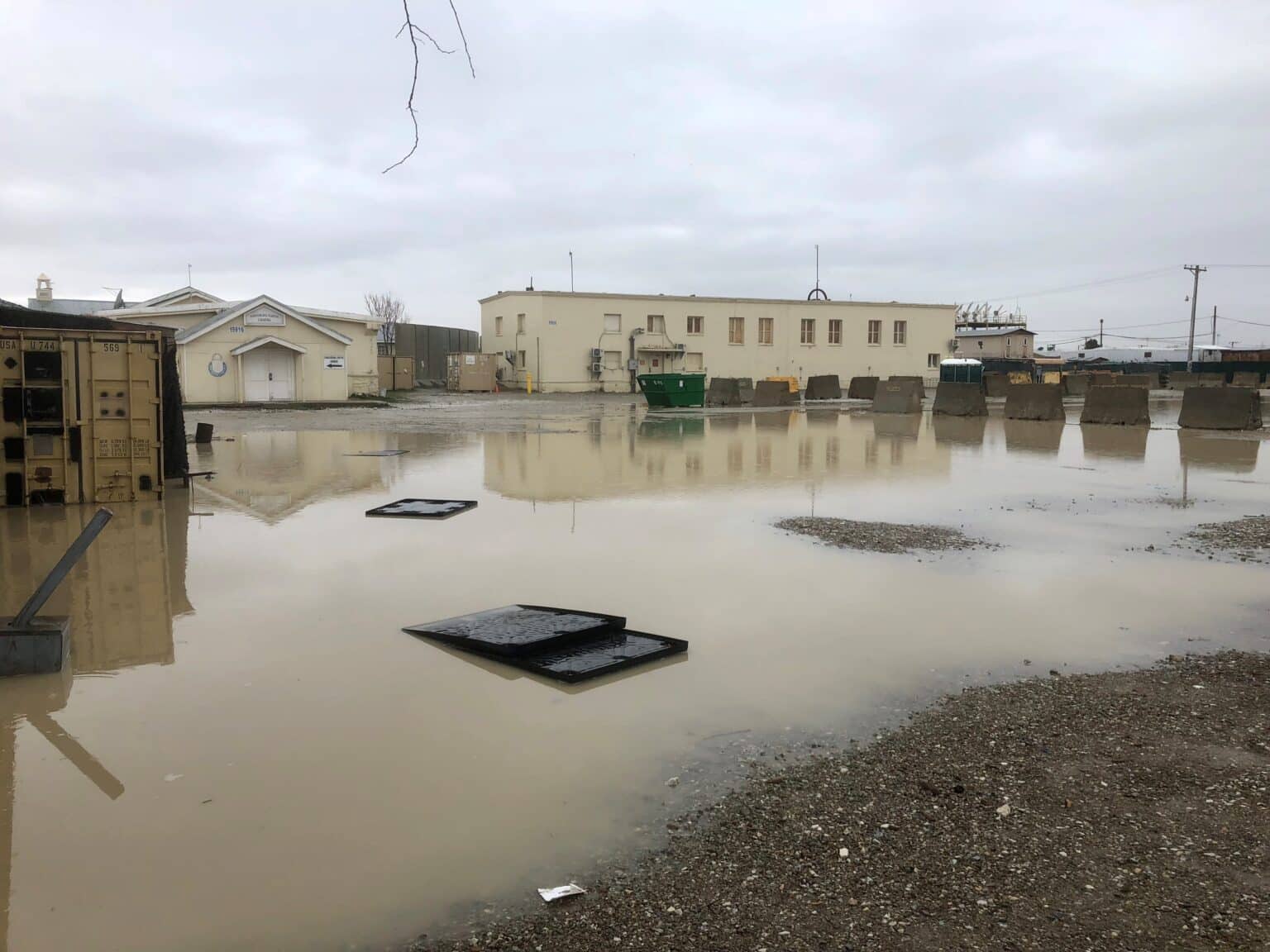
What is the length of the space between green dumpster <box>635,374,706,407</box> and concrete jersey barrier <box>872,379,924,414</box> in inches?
249

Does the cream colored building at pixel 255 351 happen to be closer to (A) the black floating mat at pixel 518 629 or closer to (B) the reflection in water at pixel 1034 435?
(B) the reflection in water at pixel 1034 435

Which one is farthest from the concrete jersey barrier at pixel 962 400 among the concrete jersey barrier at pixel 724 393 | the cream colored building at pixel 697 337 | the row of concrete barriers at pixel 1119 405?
the cream colored building at pixel 697 337

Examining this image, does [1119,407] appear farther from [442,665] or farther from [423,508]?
[442,665]

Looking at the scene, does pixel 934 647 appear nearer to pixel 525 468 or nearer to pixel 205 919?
pixel 205 919

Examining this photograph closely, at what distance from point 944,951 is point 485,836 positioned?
5.22 ft

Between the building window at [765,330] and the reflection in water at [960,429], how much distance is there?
1325 inches

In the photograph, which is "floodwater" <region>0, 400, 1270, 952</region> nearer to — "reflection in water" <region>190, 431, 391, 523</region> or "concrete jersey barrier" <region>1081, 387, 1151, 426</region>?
"reflection in water" <region>190, 431, 391, 523</region>

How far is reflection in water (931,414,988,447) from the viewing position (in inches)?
806

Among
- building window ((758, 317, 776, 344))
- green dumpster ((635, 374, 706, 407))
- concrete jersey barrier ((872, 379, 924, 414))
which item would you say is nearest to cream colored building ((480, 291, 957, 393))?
building window ((758, 317, 776, 344))

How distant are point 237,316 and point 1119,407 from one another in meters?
30.3

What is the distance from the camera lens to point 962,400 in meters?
29.0

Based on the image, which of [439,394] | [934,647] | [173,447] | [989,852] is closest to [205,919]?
[989,852]

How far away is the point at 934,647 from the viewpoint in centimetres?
573

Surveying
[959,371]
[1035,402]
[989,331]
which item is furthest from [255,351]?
[989,331]
